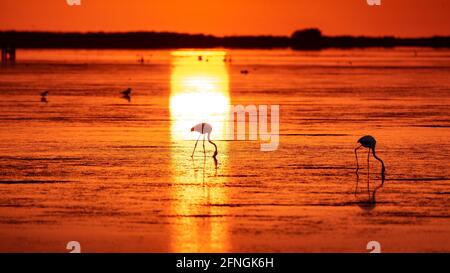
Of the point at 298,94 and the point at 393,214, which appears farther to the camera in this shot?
the point at 298,94

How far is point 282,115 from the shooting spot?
2755 cm

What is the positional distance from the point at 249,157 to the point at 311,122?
7210 mm

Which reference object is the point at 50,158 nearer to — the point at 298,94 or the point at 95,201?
the point at 95,201

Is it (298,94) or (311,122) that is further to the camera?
(298,94)

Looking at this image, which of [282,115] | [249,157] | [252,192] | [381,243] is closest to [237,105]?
[282,115]

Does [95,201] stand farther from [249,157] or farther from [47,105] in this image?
[47,105]

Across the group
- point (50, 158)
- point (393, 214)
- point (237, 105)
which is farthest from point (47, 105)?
point (393, 214)
